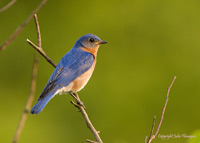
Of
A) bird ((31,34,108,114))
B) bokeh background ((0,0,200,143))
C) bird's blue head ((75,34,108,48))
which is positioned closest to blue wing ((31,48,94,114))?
bird ((31,34,108,114))

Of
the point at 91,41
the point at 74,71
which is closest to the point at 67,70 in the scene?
the point at 74,71

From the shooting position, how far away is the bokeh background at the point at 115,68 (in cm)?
820

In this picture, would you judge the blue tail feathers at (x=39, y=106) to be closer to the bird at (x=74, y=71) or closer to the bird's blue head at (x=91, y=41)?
the bird at (x=74, y=71)

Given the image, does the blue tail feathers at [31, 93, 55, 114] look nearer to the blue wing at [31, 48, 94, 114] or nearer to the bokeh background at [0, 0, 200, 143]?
the blue wing at [31, 48, 94, 114]

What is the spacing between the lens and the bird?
5.07 meters

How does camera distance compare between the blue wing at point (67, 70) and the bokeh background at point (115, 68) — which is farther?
the bokeh background at point (115, 68)

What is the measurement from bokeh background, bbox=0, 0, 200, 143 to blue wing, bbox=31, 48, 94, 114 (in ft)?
8.49

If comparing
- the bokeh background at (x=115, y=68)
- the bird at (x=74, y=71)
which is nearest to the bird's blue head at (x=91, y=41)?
the bird at (x=74, y=71)

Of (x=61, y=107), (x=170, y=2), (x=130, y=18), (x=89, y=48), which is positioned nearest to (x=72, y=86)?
(x=89, y=48)

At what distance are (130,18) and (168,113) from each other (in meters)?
2.58

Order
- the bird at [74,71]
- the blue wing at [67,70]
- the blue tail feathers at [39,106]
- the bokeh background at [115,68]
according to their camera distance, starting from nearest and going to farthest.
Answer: the blue tail feathers at [39,106] → the blue wing at [67,70] → the bird at [74,71] → the bokeh background at [115,68]

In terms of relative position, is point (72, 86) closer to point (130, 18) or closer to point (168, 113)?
point (168, 113)

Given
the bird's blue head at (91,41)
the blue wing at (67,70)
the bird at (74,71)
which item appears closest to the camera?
the blue wing at (67,70)

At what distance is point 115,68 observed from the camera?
875 centimetres
